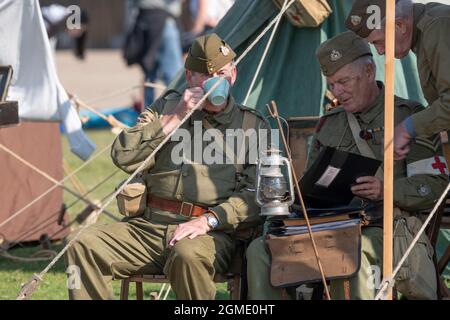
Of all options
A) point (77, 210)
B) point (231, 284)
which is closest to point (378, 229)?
point (231, 284)

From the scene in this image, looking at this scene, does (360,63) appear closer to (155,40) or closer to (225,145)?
(225,145)

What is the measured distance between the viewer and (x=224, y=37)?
6957mm

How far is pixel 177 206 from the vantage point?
523 cm

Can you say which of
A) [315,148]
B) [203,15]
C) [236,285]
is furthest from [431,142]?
[203,15]

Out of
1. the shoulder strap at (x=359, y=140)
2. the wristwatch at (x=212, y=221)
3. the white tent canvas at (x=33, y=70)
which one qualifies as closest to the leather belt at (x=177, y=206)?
the wristwatch at (x=212, y=221)

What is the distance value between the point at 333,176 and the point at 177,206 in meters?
0.74

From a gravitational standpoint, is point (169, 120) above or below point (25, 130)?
above

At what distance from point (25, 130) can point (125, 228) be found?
2.83m

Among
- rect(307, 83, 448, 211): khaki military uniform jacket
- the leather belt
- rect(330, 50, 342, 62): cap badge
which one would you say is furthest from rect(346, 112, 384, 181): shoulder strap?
the leather belt

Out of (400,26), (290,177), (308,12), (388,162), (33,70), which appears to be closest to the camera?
(388,162)

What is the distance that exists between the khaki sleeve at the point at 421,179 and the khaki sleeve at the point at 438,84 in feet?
0.63

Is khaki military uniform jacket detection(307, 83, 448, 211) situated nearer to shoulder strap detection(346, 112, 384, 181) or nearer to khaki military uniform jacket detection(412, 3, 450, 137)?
shoulder strap detection(346, 112, 384, 181)

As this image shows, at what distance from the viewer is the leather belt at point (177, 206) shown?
17.1ft
